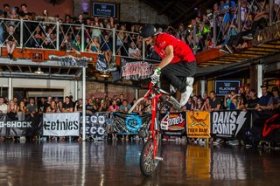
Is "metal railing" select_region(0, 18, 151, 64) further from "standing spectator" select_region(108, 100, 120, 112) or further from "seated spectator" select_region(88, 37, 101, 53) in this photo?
"standing spectator" select_region(108, 100, 120, 112)

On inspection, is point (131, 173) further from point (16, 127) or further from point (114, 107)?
point (16, 127)

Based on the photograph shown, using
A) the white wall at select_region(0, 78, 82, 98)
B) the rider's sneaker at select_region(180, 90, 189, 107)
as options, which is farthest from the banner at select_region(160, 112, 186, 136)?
the rider's sneaker at select_region(180, 90, 189, 107)

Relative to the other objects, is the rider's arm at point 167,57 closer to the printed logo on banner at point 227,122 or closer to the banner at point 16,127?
the printed logo on banner at point 227,122

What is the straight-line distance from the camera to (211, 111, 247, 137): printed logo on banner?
1448 centimetres

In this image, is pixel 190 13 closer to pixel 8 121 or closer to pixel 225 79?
pixel 225 79

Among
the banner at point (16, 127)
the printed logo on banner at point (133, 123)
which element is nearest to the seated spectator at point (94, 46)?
the printed logo on banner at point (133, 123)

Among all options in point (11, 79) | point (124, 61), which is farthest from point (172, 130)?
point (11, 79)

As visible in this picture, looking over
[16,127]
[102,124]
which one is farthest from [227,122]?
[16,127]

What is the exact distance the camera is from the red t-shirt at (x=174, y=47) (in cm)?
659

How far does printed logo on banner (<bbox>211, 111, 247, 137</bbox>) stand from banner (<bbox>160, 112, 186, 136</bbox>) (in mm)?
1871

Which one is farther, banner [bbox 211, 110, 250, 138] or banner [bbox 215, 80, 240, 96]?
banner [bbox 215, 80, 240, 96]

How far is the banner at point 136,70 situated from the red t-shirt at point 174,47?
46.5 feet

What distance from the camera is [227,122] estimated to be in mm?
15055

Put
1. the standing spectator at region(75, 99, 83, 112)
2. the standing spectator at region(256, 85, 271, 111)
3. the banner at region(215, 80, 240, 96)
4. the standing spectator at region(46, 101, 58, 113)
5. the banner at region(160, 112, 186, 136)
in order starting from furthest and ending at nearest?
the banner at region(215, 80, 240, 96) < the standing spectator at region(46, 101, 58, 113) < the standing spectator at region(75, 99, 83, 112) < the banner at region(160, 112, 186, 136) < the standing spectator at region(256, 85, 271, 111)
